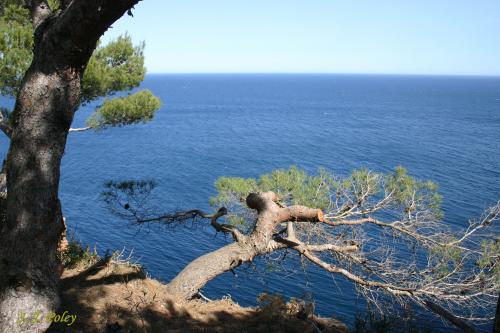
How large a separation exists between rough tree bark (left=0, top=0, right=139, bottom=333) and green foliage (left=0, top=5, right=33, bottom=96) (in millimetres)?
7027

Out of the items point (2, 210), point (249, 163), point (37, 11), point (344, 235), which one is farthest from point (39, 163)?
point (249, 163)

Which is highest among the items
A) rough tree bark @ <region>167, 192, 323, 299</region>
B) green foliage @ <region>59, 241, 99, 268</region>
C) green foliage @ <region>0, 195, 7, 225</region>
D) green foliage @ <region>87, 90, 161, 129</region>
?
green foliage @ <region>87, 90, 161, 129</region>

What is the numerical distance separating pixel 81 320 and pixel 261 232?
8.27 feet

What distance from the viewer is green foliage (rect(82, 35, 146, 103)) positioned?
10594 mm

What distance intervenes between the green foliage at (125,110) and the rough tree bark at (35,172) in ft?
27.9

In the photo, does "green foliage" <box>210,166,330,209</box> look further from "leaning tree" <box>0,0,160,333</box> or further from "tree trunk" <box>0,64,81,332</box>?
"tree trunk" <box>0,64,81,332</box>

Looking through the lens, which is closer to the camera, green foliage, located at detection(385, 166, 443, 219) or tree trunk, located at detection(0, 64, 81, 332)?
tree trunk, located at detection(0, 64, 81, 332)

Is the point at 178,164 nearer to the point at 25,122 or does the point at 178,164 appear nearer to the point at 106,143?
the point at 106,143

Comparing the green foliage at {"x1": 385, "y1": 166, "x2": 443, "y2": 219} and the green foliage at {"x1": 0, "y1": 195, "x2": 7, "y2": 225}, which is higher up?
the green foliage at {"x1": 0, "y1": 195, "x2": 7, "y2": 225}

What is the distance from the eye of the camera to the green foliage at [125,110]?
11977 millimetres

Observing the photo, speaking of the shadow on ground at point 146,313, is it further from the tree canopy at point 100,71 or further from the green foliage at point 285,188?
the tree canopy at point 100,71

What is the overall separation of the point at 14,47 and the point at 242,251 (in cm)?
773

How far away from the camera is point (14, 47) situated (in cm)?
969

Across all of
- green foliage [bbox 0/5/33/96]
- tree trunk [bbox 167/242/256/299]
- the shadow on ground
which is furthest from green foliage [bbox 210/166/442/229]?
green foliage [bbox 0/5/33/96]
